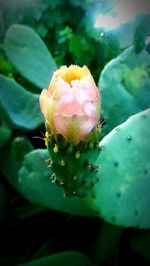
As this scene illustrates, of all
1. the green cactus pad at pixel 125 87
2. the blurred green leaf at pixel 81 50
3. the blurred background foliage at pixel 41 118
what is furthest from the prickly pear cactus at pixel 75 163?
the blurred green leaf at pixel 81 50

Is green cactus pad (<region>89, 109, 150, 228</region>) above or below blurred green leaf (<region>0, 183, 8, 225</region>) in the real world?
above

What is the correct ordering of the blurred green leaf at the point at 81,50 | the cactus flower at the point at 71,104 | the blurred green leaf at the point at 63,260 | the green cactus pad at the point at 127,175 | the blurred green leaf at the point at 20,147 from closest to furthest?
the cactus flower at the point at 71,104 → the green cactus pad at the point at 127,175 → the blurred green leaf at the point at 63,260 → the blurred green leaf at the point at 20,147 → the blurred green leaf at the point at 81,50

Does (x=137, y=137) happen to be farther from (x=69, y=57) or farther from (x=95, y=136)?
(x=69, y=57)

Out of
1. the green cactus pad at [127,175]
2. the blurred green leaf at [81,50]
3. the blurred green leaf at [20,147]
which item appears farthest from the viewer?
the blurred green leaf at [81,50]

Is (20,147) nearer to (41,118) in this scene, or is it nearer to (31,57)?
(41,118)

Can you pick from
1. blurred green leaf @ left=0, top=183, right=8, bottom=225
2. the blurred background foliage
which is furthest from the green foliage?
blurred green leaf @ left=0, top=183, right=8, bottom=225

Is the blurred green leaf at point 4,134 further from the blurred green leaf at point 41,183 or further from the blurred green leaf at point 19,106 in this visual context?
the blurred green leaf at point 41,183

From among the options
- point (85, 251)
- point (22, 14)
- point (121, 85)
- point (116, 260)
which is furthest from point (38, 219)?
point (22, 14)

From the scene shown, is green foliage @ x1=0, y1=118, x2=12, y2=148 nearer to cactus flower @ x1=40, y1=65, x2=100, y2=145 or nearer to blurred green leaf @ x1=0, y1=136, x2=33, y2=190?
blurred green leaf @ x1=0, y1=136, x2=33, y2=190
